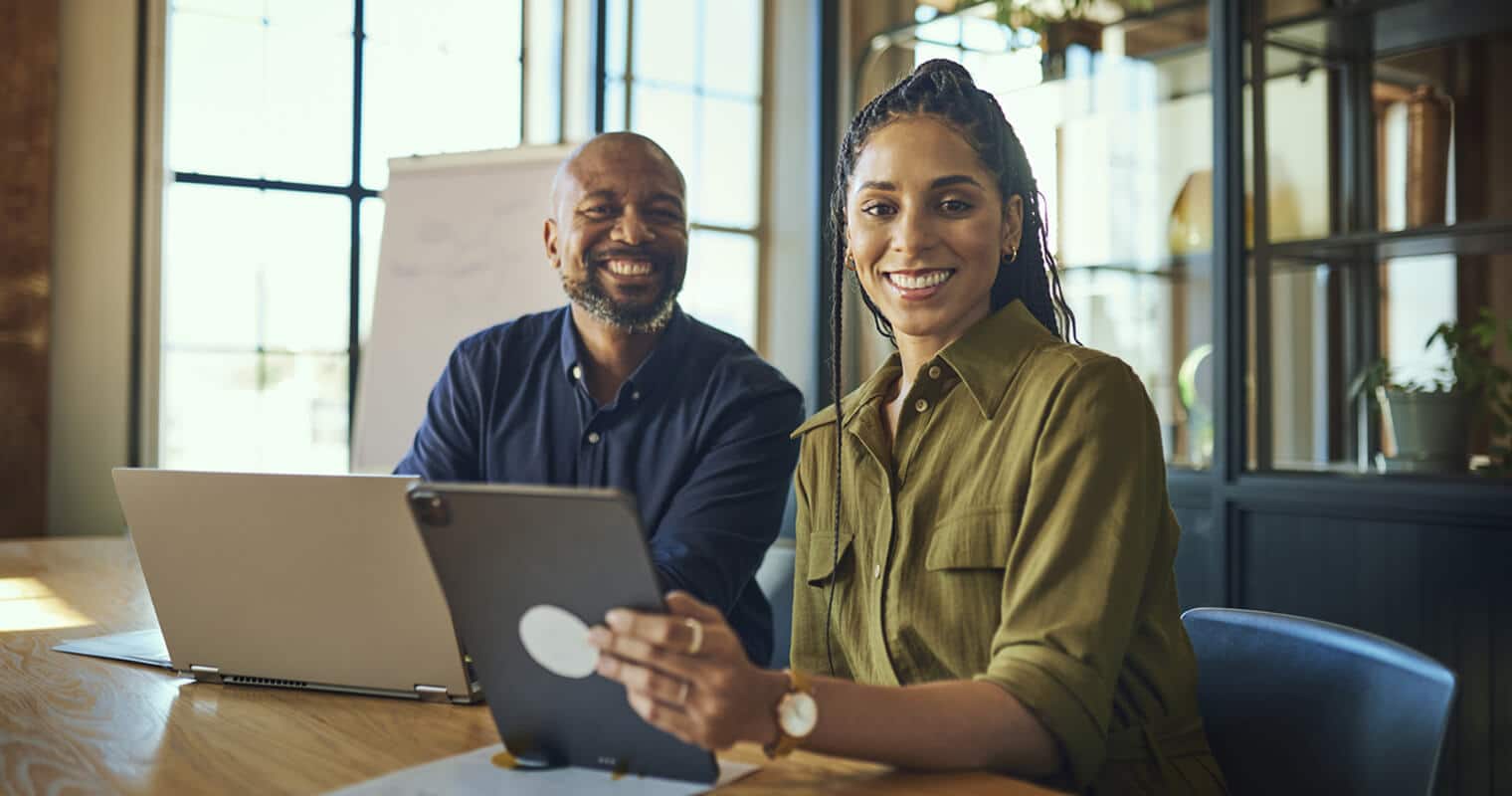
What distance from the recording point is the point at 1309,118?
373 centimetres

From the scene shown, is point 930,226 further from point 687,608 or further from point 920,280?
point 687,608

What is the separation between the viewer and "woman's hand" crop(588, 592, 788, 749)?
825 mm

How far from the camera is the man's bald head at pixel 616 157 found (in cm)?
188

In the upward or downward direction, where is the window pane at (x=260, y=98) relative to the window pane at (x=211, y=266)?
upward

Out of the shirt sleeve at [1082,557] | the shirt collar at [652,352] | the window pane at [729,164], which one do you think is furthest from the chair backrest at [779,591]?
the window pane at [729,164]

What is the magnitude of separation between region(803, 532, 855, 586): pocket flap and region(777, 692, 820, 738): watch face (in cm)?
43

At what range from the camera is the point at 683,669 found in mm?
828

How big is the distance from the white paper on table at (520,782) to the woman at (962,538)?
8 cm

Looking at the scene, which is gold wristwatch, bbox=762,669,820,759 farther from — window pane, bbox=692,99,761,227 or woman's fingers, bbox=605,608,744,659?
window pane, bbox=692,99,761,227

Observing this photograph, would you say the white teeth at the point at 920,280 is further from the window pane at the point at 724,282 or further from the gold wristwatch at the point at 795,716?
the window pane at the point at 724,282

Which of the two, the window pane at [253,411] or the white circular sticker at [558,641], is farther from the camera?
the window pane at [253,411]

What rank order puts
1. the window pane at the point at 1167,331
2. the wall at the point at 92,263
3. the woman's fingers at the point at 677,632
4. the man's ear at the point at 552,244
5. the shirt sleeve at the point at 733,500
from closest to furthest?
1. the woman's fingers at the point at 677,632
2. the shirt sleeve at the point at 733,500
3. the man's ear at the point at 552,244
4. the window pane at the point at 1167,331
5. the wall at the point at 92,263

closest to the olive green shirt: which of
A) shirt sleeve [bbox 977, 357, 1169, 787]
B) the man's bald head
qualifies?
shirt sleeve [bbox 977, 357, 1169, 787]

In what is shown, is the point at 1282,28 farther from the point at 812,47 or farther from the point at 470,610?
the point at 470,610
